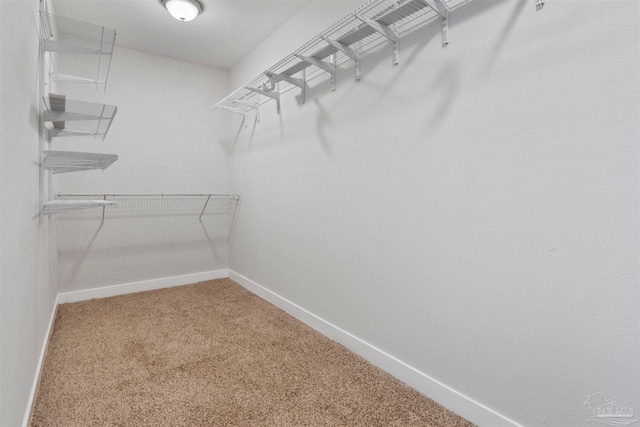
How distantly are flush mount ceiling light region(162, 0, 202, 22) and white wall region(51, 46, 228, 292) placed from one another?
1.06 meters

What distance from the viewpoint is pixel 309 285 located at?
2.36m

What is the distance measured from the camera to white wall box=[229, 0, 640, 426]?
3.26 feet

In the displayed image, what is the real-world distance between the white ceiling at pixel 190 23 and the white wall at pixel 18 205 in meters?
1.19

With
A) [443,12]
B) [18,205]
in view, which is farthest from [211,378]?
[443,12]

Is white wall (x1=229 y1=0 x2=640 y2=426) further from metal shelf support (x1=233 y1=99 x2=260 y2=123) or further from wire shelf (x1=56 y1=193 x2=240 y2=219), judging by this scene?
wire shelf (x1=56 y1=193 x2=240 y2=219)

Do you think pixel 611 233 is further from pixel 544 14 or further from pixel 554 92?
pixel 544 14

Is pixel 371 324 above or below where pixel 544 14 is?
below

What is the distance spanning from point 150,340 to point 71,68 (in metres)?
2.52

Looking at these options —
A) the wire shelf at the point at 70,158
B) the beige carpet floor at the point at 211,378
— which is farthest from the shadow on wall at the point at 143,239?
the wire shelf at the point at 70,158

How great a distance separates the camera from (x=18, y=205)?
111cm

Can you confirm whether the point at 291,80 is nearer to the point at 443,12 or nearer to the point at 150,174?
the point at 443,12

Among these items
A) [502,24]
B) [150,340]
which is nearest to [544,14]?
[502,24]

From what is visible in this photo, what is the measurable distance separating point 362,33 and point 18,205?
68.4 inches

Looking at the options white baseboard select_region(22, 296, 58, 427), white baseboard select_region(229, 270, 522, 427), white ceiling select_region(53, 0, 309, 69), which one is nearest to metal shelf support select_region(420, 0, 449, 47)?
white ceiling select_region(53, 0, 309, 69)
